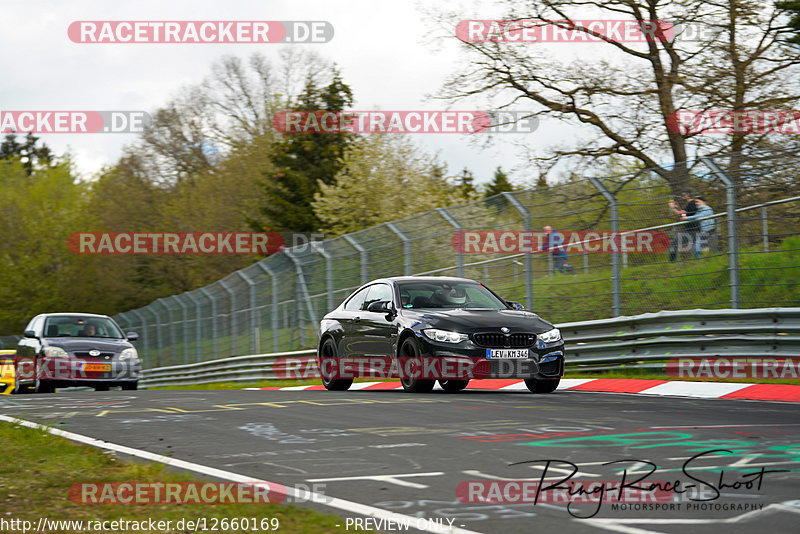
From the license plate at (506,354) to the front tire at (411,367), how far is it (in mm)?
872

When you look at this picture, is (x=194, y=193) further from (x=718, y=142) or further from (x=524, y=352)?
(x=524, y=352)

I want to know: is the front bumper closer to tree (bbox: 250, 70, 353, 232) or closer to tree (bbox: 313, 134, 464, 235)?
tree (bbox: 313, 134, 464, 235)

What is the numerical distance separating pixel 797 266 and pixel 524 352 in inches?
131

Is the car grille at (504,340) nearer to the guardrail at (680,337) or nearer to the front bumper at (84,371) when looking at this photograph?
the guardrail at (680,337)

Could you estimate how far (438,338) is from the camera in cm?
1202

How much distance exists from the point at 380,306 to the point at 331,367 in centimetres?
168

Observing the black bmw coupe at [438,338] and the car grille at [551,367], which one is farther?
the car grille at [551,367]

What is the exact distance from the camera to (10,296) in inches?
2276

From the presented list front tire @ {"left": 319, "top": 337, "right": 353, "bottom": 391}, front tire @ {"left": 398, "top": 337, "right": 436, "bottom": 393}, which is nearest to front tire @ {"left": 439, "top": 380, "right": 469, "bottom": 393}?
front tire @ {"left": 398, "top": 337, "right": 436, "bottom": 393}

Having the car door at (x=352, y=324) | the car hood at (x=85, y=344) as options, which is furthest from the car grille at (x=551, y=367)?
the car hood at (x=85, y=344)

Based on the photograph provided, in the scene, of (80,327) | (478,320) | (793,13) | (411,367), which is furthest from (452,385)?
(793,13)

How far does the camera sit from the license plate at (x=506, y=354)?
39.0ft

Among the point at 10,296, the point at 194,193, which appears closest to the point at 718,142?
the point at 194,193

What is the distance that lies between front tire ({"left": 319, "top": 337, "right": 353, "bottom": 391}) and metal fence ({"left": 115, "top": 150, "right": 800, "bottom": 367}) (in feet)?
10.6
